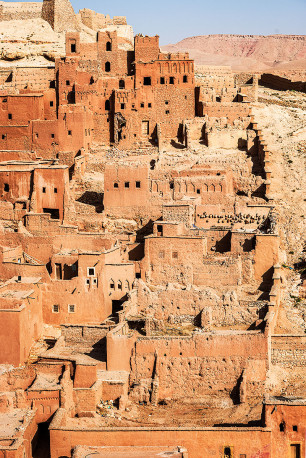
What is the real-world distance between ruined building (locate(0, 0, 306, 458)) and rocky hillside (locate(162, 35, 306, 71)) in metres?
67.8

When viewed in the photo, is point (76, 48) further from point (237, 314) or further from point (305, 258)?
point (237, 314)

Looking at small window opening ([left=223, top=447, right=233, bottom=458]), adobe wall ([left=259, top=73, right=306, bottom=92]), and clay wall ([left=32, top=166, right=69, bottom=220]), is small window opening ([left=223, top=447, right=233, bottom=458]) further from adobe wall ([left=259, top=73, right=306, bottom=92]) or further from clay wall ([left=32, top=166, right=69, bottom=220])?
adobe wall ([left=259, top=73, right=306, bottom=92])

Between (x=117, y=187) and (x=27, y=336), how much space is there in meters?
10.9

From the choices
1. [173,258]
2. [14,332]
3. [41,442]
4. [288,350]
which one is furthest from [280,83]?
[41,442]

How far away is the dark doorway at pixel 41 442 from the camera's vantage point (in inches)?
1429

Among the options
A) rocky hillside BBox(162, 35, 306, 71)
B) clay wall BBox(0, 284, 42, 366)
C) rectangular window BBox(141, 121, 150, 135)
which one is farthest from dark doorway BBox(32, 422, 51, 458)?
rocky hillside BBox(162, 35, 306, 71)

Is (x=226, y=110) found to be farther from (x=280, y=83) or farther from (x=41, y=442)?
(x=41, y=442)

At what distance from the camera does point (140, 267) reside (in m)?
44.4

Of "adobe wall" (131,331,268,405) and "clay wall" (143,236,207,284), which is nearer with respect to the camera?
"adobe wall" (131,331,268,405)

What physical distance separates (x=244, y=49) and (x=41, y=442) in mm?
114642

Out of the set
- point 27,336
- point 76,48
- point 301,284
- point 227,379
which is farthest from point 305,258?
point 76,48

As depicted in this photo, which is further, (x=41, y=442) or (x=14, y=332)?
(x=14, y=332)

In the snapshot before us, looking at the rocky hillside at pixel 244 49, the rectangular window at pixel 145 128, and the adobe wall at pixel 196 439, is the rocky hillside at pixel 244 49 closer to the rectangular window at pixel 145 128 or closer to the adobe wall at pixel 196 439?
the rectangular window at pixel 145 128

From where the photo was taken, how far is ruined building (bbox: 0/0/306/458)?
36.9 metres
